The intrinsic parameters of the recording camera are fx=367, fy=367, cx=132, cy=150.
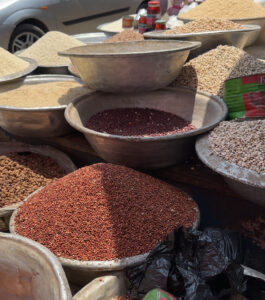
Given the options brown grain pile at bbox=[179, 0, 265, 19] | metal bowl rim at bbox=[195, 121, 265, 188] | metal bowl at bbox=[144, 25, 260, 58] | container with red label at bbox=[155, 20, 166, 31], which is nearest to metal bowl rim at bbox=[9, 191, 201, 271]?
metal bowl rim at bbox=[195, 121, 265, 188]

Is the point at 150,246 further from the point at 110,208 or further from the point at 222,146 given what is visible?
the point at 222,146

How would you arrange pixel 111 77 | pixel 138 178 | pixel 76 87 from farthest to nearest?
pixel 76 87, pixel 111 77, pixel 138 178

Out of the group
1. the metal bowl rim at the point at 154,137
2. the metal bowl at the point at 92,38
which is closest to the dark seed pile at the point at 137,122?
the metal bowl rim at the point at 154,137

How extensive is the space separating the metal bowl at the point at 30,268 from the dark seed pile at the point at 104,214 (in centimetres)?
18

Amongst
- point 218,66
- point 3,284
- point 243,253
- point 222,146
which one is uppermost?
point 218,66

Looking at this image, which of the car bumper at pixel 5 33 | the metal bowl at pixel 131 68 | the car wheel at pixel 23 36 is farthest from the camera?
the car wheel at pixel 23 36

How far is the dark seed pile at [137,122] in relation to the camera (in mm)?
1884

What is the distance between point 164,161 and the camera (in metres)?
1.70

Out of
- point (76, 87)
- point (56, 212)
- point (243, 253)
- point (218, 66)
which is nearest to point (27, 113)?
point (76, 87)

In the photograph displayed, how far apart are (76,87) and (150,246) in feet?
4.37

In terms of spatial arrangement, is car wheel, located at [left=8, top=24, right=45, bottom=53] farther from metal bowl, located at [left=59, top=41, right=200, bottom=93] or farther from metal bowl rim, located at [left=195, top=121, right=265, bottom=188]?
metal bowl rim, located at [left=195, top=121, right=265, bottom=188]

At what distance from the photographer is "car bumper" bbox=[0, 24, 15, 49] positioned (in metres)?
4.68

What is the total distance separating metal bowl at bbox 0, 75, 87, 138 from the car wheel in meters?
3.01

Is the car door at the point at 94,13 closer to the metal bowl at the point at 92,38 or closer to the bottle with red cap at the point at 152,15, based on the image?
the metal bowl at the point at 92,38
